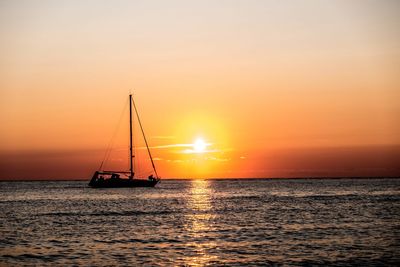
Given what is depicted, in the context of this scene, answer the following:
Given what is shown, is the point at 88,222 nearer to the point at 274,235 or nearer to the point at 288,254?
the point at 274,235

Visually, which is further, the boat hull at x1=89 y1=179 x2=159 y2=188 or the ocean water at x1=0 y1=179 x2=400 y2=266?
the boat hull at x1=89 y1=179 x2=159 y2=188

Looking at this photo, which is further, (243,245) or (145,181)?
(145,181)

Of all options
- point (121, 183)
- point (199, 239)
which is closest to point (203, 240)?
point (199, 239)

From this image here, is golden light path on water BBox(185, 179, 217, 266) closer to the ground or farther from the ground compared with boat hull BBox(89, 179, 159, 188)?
closer to the ground

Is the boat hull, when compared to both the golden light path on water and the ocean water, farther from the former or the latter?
the ocean water

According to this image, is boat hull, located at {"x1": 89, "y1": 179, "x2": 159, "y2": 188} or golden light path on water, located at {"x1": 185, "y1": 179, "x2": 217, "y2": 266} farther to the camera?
boat hull, located at {"x1": 89, "y1": 179, "x2": 159, "y2": 188}

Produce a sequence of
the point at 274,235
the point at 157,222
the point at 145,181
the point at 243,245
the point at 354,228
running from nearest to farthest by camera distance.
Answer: the point at 243,245
the point at 274,235
the point at 354,228
the point at 157,222
the point at 145,181

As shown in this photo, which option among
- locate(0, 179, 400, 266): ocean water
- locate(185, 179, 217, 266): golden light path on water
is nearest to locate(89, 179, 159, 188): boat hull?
locate(185, 179, 217, 266): golden light path on water

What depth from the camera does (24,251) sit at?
1411 inches

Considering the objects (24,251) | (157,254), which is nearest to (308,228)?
(157,254)

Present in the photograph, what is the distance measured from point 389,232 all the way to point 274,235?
8977mm

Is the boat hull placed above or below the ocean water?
above

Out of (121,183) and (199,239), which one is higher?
(121,183)

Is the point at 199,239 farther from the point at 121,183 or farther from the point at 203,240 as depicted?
the point at 121,183
